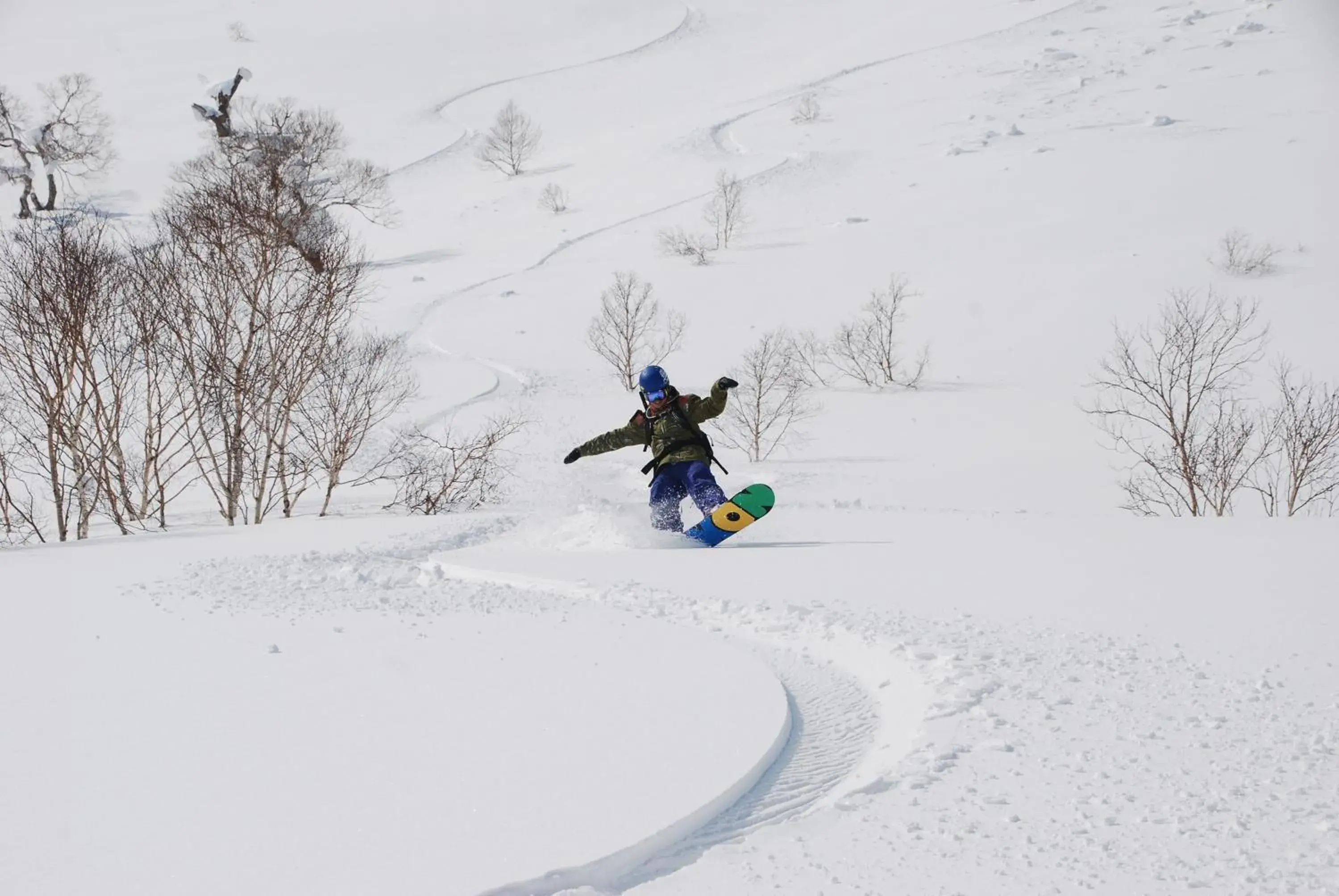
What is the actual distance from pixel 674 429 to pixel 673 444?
0.13 m

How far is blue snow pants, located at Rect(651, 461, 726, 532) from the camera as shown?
25.2 ft

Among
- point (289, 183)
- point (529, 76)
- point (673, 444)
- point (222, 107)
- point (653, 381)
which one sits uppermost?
point (529, 76)

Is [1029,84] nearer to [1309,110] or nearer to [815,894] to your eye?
[1309,110]

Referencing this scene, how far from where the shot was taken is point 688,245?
3184 centimetres

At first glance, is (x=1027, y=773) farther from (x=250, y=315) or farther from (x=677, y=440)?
(x=250, y=315)

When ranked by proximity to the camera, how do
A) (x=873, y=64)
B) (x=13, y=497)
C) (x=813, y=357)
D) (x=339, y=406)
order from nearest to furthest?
(x=339, y=406)
(x=13, y=497)
(x=813, y=357)
(x=873, y=64)

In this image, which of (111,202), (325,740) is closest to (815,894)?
(325,740)

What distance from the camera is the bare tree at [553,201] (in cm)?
3950

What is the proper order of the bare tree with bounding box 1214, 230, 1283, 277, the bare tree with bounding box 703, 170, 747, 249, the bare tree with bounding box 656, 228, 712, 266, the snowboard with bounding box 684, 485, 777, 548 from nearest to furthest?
the snowboard with bounding box 684, 485, 777, 548 < the bare tree with bounding box 1214, 230, 1283, 277 < the bare tree with bounding box 656, 228, 712, 266 < the bare tree with bounding box 703, 170, 747, 249

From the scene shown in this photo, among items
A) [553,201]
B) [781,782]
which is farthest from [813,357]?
[781,782]

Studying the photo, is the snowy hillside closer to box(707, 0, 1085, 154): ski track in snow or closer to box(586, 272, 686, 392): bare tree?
box(586, 272, 686, 392): bare tree

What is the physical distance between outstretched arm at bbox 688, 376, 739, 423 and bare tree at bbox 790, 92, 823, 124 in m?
38.0

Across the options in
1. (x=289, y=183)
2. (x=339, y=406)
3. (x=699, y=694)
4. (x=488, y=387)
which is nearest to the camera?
(x=699, y=694)

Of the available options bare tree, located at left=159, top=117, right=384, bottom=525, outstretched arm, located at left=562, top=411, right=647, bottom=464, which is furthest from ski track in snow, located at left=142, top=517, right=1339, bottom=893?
bare tree, located at left=159, top=117, right=384, bottom=525
